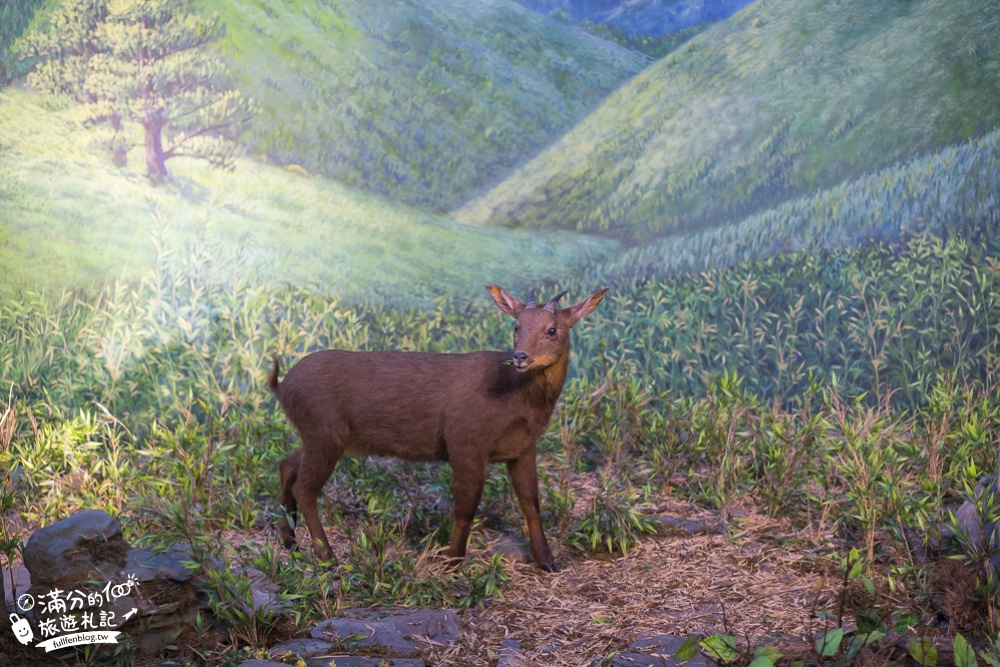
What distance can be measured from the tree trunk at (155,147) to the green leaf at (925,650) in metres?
7.01

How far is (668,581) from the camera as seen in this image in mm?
5730

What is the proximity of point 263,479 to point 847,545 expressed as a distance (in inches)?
149

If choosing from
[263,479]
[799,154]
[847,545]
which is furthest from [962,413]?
[263,479]

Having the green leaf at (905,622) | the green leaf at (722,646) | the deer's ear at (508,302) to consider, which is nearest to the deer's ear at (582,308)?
the deer's ear at (508,302)

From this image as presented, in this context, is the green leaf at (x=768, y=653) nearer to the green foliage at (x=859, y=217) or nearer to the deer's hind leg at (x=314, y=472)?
the deer's hind leg at (x=314, y=472)

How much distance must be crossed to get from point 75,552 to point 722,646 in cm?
293

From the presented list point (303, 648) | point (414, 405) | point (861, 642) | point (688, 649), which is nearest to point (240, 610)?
point (303, 648)

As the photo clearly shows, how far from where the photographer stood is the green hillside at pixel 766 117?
328 inches

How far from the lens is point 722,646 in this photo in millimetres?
4336

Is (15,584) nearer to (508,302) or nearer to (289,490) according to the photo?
(289,490)

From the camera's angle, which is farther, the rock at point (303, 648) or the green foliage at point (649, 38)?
the green foliage at point (649, 38)

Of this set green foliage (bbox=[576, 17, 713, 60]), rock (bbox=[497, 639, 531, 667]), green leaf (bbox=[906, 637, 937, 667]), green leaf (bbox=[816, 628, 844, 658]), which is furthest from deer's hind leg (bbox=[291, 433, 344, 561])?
green foliage (bbox=[576, 17, 713, 60])

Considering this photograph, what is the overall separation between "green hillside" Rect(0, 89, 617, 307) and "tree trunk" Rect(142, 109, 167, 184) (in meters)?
0.10

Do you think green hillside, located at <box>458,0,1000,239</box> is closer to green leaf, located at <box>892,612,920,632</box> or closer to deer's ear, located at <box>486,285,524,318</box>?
deer's ear, located at <box>486,285,524,318</box>
